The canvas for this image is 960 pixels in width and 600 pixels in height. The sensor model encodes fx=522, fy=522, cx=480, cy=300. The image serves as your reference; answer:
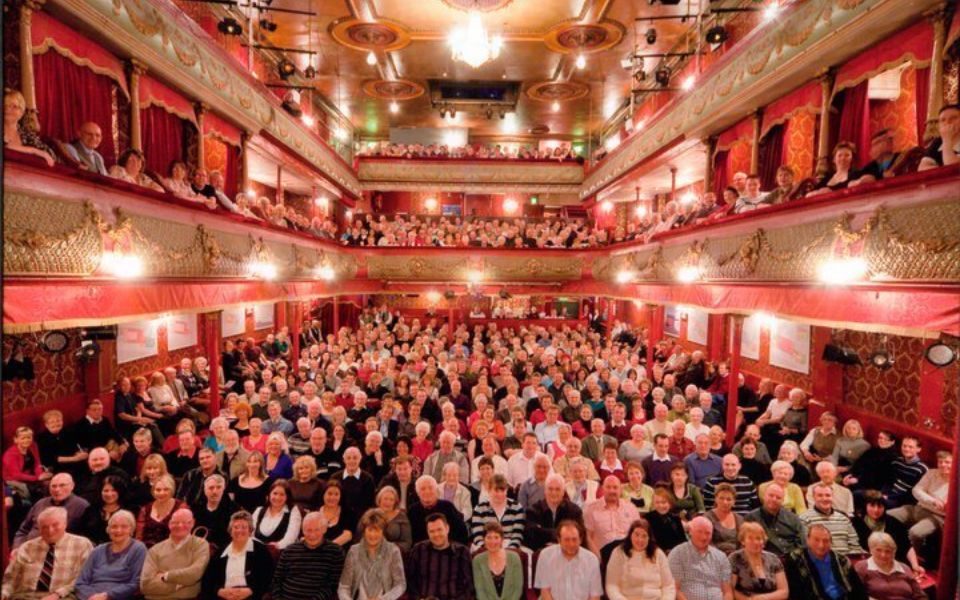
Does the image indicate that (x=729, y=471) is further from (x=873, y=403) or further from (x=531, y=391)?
(x=873, y=403)

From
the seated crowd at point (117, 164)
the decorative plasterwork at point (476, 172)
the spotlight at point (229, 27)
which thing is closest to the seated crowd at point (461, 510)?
the seated crowd at point (117, 164)

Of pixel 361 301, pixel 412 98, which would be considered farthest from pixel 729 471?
pixel 361 301

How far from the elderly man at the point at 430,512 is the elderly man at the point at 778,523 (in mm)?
2659

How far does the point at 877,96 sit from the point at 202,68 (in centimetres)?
1010

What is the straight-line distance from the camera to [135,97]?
6.89 metres

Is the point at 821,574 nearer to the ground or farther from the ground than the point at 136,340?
nearer to the ground

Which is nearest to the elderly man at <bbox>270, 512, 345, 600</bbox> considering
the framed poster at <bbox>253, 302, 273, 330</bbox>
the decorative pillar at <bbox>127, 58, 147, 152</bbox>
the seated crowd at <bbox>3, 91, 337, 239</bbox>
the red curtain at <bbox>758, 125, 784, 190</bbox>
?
the seated crowd at <bbox>3, 91, 337, 239</bbox>

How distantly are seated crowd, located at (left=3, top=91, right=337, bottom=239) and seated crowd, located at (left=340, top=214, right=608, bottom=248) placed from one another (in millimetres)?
4929

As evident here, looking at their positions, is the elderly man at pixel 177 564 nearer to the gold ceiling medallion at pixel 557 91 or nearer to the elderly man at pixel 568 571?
the elderly man at pixel 568 571

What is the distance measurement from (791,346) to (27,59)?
1166 cm

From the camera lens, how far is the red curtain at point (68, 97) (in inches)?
223

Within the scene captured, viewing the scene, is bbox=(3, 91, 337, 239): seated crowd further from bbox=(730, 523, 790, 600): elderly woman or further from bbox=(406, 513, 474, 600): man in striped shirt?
bbox=(730, 523, 790, 600): elderly woman

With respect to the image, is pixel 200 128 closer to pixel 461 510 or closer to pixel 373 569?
pixel 461 510

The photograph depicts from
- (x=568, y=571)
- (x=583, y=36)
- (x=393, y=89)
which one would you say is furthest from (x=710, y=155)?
(x=393, y=89)
